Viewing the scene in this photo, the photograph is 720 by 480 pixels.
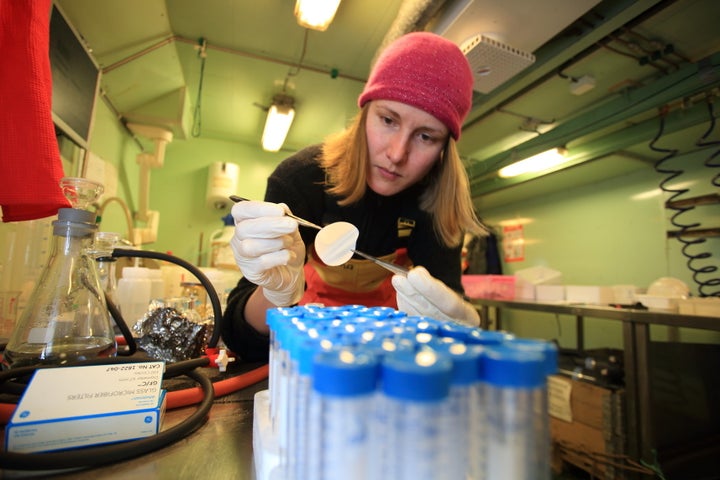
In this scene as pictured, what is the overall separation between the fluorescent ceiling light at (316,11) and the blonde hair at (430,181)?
2.65 feet

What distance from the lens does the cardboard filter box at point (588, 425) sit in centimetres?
155

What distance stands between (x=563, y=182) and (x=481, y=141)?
77cm

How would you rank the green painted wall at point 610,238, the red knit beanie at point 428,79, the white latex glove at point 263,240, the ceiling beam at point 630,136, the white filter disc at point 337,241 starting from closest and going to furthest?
the white latex glove at point 263,240 < the white filter disc at point 337,241 < the red knit beanie at point 428,79 < the ceiling beam at point 630,136 < the green painted wall at point 610,238

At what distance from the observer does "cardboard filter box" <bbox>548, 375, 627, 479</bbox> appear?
155cm

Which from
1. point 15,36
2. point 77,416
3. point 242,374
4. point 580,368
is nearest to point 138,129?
point 15,36

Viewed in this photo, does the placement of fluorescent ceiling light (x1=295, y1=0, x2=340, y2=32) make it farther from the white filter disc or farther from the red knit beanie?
the white filter disc

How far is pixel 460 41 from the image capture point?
1.55 m

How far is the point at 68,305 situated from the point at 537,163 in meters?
2.75

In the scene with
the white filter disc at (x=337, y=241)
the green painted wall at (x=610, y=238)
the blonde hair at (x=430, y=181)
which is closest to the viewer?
the white filter disc at (x=337, y=241)

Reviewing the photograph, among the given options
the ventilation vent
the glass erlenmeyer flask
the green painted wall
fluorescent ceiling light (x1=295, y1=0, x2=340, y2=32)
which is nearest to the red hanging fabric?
the glass erlenmeyer flask

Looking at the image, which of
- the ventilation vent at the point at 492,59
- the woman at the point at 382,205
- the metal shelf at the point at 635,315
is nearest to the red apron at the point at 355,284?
the woman at the point at 382,205

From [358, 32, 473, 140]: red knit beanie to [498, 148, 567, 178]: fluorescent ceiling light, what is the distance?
164 centimetres

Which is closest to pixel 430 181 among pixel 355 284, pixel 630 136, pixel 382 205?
pixel 382 205

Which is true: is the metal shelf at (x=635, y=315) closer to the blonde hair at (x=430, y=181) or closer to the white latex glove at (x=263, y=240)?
the blonde hair at (x=430, y=181)
